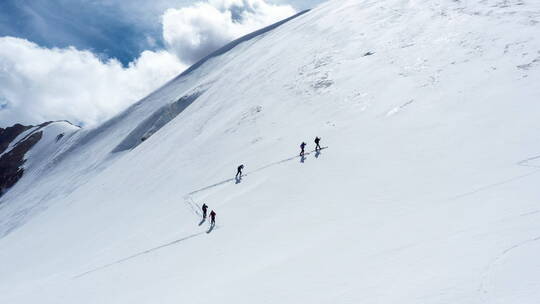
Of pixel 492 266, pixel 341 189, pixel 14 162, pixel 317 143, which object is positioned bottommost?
pixel 341 189

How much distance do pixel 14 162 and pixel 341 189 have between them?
11260 centimetres

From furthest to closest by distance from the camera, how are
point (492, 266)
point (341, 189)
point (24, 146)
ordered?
point (24, 146), point (341, 189), point (492, 266)

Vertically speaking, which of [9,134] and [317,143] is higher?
[9,134]

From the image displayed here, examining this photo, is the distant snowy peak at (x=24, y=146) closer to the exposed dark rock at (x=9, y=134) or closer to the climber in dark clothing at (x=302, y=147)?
the exposed dark rock at (x=9, y=134)

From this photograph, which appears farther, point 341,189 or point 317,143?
point 317,143

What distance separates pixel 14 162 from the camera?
102812 millimetres

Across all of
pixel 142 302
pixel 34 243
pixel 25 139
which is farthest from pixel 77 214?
pixel 25 139

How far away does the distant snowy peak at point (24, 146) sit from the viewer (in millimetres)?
93062

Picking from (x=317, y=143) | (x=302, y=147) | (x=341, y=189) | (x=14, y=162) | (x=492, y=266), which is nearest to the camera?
(x=492, y=266)

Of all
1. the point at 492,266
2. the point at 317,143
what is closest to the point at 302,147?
the point at 317,143

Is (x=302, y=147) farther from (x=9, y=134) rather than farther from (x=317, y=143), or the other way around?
(x=9, y=134)

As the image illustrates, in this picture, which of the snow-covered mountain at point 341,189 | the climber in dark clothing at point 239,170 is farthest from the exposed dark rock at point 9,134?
the climber in dark clothing at point 239,170

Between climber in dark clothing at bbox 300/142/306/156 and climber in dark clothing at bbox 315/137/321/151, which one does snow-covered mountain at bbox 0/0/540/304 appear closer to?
climber in dark clothing at bbox 300/142/306/156

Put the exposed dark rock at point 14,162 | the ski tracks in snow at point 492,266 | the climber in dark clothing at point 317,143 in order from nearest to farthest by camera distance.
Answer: the ski tracks in snow at point 492,266 < the climber in dark clothing at point 317,143 < the exposed dark rock at point 14,162
